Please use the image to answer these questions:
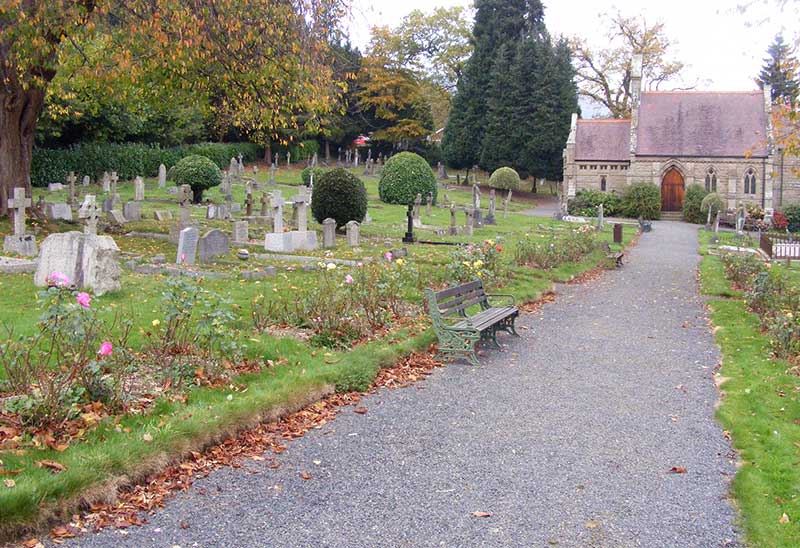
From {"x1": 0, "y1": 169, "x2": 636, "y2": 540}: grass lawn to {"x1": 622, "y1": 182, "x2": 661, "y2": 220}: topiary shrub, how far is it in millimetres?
31346

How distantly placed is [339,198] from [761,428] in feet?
53.7

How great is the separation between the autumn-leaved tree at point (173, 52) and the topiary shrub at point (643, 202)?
33607mm

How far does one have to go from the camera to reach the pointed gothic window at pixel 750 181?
161 ft

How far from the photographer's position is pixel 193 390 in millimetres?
7152

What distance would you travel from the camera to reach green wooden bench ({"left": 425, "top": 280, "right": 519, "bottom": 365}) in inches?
384

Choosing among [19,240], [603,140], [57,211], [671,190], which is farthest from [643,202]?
[19,240]

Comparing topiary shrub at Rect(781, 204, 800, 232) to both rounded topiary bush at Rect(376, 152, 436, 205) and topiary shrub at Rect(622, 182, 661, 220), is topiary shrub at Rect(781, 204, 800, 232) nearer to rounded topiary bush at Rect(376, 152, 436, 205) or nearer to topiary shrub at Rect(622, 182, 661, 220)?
topiary shrub at Rect(622, 182, 661, 220)

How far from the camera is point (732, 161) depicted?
1935 inches

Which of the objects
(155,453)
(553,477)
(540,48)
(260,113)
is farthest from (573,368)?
(540,48)

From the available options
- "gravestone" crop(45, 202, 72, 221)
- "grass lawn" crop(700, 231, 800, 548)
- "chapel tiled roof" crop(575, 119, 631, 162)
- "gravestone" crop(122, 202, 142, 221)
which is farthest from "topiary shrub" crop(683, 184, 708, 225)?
"gravestone" crop(45, 202, 72, 221)

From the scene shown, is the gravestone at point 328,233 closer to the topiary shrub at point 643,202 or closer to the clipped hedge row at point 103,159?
the clipped hedge row at point 103,159

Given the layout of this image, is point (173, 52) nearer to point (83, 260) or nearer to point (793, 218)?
point (83, 260)

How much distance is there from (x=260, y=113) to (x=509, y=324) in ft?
29.4

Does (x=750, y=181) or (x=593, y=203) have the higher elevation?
(x=750, y=181)
